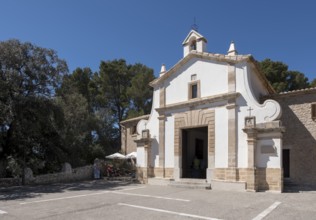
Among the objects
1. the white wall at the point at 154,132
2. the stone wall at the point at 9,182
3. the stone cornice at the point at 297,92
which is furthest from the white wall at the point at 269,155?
the stone wall at the point at 9,182

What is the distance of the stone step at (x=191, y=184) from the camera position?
49.3 ft

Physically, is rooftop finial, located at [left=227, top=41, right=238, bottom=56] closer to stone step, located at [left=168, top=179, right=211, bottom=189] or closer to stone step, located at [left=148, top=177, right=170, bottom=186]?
stone step, located at [left=168, top=179, right=211, bottom=189]

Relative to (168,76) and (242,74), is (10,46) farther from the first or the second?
(242,74)

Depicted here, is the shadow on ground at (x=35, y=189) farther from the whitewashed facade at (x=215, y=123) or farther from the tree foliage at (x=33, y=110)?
the whitewashed facade at (x=215, y=123)

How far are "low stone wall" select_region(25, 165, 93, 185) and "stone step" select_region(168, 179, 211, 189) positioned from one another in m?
7.42

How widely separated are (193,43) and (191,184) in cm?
812

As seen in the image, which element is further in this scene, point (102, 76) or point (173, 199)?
point (102, 76)

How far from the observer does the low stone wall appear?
1827 centimetres

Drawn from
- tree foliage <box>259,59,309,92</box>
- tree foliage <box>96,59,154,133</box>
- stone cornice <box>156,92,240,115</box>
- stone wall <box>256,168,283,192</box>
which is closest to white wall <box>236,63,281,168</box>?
stone cornice <box>156,92,240,115</box>

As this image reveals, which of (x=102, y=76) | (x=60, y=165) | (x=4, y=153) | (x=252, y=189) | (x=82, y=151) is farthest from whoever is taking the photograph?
(x=102, y=76)

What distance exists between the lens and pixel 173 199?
37.9 feet

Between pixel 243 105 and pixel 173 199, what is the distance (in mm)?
5897

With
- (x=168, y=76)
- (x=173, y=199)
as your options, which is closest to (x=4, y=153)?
(x=168, y=76)

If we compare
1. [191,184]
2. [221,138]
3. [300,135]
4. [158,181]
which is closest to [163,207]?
[191,184]
